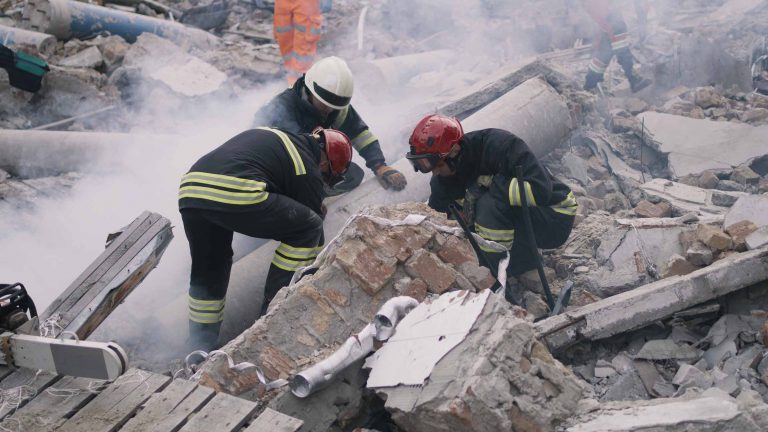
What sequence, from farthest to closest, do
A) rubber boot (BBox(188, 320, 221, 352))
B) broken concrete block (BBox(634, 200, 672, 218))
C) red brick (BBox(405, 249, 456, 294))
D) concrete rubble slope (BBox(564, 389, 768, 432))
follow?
broken concrete block (BBox(634, 200, 672, 218)), rubber boot (BBox(188, 320, 221, 352)), red brick (BBox(405, 249, 456, 294)), concrete rubble slope (BBox(564, 389, 768, 432))

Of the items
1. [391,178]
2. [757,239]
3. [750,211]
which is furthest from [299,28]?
[757,239]

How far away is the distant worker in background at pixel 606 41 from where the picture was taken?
8.41 meters

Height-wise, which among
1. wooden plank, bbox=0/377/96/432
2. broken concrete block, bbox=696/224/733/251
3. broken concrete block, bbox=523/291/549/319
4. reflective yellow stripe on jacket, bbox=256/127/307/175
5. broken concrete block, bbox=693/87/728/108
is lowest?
broken concrete block, bbox=693/87/728/108

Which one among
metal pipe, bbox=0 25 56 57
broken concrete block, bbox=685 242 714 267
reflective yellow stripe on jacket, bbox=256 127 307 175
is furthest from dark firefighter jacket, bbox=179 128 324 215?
metal pipe, bbox=0 25 56 57

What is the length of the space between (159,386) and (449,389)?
3.52 feet

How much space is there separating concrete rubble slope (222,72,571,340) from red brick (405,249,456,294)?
1.35 m

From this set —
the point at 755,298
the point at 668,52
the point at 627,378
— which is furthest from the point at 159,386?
the point at 668,52

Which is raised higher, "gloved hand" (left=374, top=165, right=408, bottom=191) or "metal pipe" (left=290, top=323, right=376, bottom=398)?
"metal pipe" (left=290, top=323, right=376, bottom=398)

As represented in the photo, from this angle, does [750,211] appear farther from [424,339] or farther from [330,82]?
[330,82]

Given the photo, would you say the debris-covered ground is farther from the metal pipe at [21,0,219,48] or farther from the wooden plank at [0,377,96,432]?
the wooden plank at [0,377,96,432]

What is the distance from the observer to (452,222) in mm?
3986

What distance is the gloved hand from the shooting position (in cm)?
514

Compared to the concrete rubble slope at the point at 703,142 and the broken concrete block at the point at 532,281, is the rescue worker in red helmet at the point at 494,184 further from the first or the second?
the concrete rubble slope at the point at 703,142

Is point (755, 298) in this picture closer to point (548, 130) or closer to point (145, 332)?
point (548, 130)
